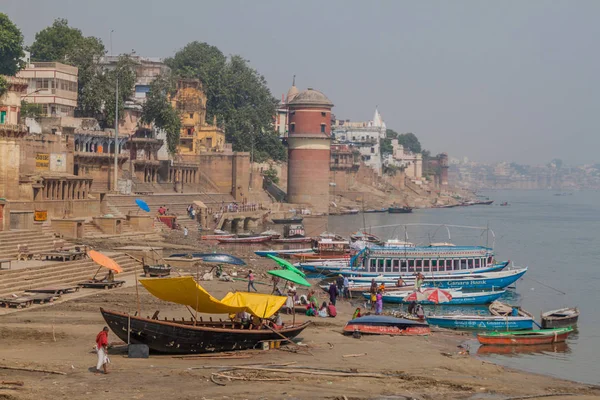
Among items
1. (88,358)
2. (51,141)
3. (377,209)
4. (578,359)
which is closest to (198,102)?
(51,141)

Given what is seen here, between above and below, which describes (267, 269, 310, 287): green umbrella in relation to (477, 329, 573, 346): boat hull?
above

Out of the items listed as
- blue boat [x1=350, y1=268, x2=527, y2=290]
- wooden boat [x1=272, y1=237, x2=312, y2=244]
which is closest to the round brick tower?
wooden boat [x1=272, y1=237, x2=312, y2=244]

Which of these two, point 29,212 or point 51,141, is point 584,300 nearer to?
point 29,212

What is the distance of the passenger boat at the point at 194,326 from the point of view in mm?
19844

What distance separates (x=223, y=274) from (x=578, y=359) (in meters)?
13.9

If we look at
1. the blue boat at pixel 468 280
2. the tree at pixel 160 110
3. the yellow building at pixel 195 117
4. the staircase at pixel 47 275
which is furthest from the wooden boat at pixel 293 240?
the staircase at pixel 47 275

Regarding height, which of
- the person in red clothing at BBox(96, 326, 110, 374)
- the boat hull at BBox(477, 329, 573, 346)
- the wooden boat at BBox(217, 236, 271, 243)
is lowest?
the boat hull at BBox(477, 329, 573, 346)

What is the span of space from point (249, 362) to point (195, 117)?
66.3 metres

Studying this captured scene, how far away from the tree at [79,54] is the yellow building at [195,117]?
29.3ft

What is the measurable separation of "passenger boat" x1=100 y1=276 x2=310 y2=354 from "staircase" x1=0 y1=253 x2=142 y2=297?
25.3ft

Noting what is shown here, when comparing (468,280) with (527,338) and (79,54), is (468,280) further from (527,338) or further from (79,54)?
(79,54)

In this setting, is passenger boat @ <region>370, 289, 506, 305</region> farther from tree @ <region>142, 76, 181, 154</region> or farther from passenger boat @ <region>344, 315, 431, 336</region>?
tree @ <region>142, 76, 181, 154</region>

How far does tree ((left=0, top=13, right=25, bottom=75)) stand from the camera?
64.4m

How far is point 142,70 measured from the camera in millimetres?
84125
